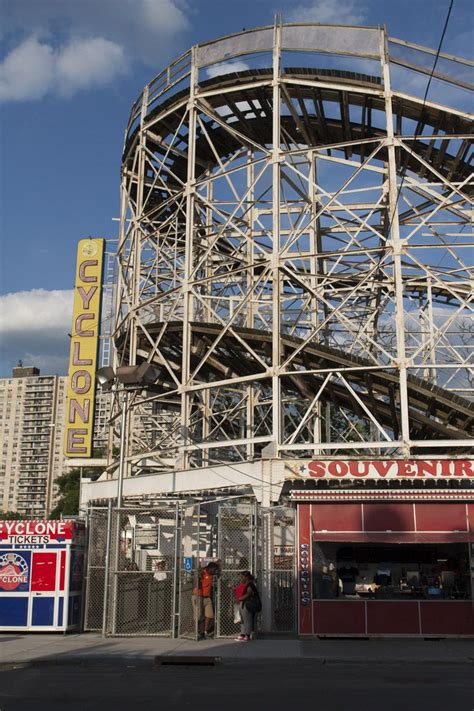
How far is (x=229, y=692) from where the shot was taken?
981 centimetres

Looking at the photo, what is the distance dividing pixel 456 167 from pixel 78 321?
657 inches

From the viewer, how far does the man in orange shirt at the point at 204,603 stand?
620 inches

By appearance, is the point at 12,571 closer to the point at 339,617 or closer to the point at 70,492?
the point at 339,617

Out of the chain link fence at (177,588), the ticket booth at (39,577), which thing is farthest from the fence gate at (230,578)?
the ticket booth at (39,577)

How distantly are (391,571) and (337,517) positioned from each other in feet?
5.94

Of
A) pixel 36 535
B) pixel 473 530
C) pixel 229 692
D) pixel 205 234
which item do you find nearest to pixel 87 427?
pixel 205 234

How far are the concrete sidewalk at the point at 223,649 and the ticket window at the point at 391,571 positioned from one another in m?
0.99

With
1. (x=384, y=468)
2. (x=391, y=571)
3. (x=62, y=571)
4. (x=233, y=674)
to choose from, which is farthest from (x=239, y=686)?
(x=384, y=468)

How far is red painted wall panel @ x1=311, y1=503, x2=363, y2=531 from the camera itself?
16.5 meters

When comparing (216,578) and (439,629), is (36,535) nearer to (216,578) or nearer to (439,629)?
(216,578)

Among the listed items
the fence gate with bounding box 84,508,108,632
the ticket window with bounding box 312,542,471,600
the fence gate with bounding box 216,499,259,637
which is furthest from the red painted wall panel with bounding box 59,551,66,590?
the ticket window with bounding box 312,542,471,600

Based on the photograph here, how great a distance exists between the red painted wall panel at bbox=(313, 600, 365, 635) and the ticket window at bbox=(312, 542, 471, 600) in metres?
0.21

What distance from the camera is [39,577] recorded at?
16.7m

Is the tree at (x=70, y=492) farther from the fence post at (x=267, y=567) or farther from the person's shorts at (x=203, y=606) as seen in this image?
the person's shorts at (x=203, y=606)
